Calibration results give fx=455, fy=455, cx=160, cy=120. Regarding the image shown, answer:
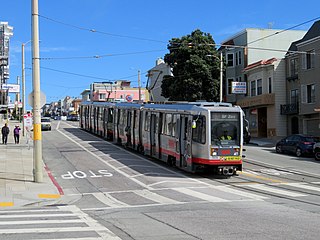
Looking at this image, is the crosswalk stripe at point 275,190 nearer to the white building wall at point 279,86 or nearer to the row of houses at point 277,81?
the row of houses at point 277,81

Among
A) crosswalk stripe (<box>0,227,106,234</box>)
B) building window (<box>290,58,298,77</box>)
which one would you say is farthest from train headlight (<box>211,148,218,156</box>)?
building window (<box>290,58,298,77</box>)

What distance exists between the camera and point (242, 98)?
53500 millimetres

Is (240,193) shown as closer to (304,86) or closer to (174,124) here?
(174,124)

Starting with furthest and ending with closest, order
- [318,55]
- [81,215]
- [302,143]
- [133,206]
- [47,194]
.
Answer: [318,55] < [302,143] < [47,194] < [133,206] < [81,215]

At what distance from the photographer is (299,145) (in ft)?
103

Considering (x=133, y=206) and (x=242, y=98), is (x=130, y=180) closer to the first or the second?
(x=133, y=206)

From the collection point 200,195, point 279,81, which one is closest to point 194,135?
point 200,195

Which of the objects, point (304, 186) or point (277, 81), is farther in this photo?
point (277, 81)

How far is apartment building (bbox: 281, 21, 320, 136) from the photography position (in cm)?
4050

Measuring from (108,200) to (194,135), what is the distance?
6.25 m

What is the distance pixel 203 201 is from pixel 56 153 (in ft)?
54.5

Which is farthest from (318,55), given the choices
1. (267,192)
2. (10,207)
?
(10,207)

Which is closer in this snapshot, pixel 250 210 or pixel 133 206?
pixel 250 210

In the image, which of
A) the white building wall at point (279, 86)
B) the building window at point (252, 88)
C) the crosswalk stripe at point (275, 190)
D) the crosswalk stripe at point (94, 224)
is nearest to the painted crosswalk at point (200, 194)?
the crosswalk stripe at point (275, 190)
